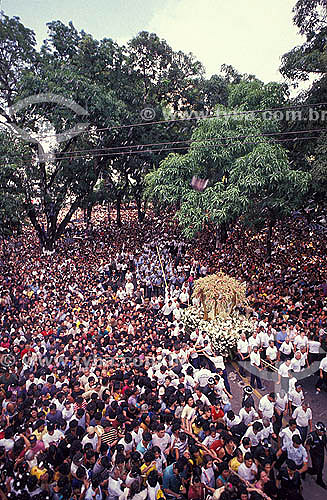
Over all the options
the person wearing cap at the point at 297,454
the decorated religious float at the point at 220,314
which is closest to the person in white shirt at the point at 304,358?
the decorated religious float at the point at 220,314

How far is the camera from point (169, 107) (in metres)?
22.0

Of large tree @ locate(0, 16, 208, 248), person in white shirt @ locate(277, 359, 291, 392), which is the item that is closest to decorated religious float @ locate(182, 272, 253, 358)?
person in white shirt @ locate(277, 359, 291, 392)

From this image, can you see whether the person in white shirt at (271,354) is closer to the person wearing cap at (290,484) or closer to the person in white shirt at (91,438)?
the person wearing cap at (290,484)

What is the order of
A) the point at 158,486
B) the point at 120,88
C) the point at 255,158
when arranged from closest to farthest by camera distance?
the point at 158,486 < the point at 255,158 < the point at 120,88

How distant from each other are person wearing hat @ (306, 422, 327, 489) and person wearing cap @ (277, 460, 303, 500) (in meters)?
0.64

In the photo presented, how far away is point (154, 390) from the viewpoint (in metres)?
6.10

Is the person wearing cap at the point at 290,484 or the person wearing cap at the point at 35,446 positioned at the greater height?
the person wearing cap at the point at 35,446

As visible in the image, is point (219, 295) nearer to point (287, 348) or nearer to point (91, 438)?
point (287, 348)

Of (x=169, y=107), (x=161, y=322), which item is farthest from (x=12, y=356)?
(x=169, y=107)

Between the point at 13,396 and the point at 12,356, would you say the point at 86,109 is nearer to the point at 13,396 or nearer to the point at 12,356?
the point at 12,356

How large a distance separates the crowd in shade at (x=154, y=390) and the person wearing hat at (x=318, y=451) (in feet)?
0.05

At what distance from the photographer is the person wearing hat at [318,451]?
492 cm

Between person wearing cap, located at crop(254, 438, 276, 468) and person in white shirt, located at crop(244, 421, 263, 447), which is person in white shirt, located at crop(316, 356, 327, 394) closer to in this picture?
person in white shirt, located at crop(244, 421, 263, 447)

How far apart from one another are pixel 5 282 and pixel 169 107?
1478cm
